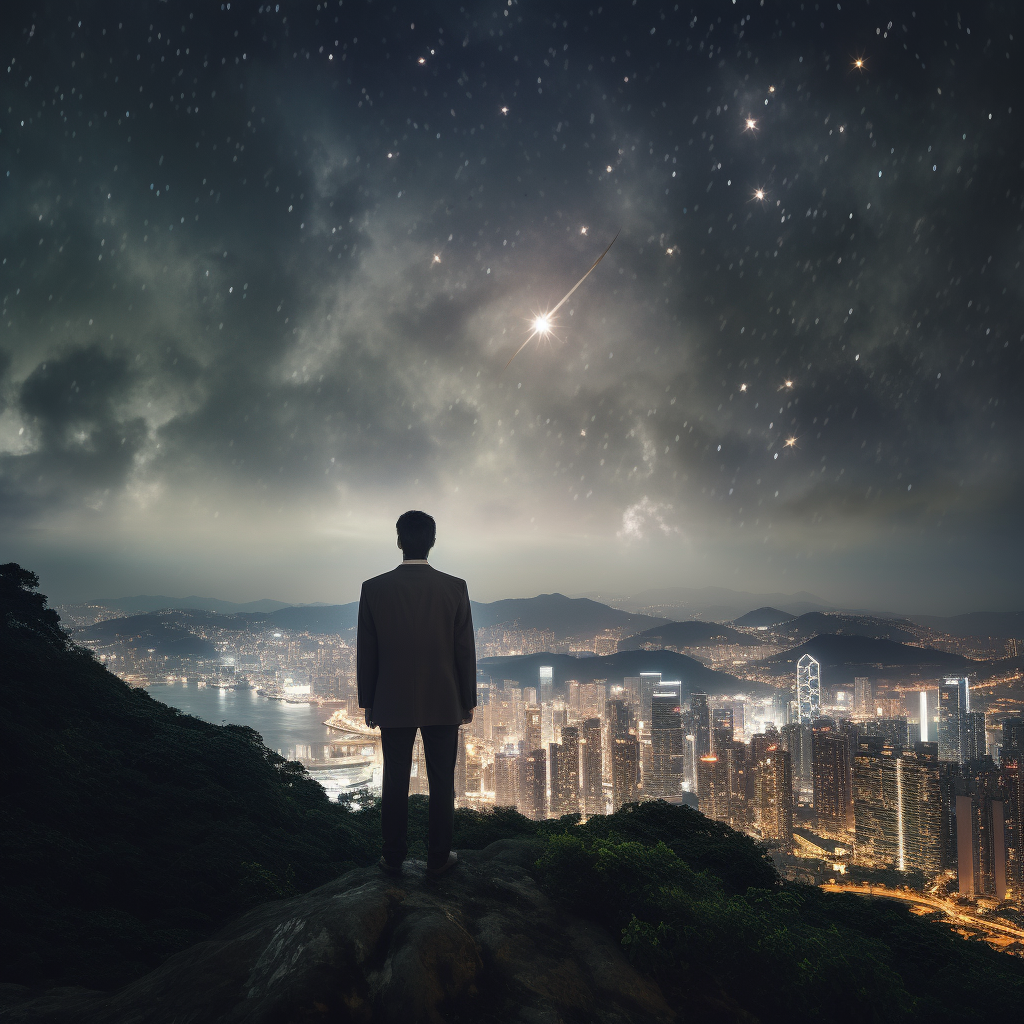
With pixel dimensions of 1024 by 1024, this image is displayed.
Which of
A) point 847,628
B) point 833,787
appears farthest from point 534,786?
point 847,628

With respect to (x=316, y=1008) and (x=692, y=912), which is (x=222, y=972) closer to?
(x=316, y=1008)

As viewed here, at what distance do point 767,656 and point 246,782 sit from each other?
62157 mm

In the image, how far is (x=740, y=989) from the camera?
2.45 meters

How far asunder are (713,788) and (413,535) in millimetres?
24915

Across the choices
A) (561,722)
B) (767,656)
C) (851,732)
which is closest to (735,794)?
(851,732)

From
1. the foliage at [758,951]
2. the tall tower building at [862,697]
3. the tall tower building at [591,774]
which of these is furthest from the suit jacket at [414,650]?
the tall tower building at [862,697]

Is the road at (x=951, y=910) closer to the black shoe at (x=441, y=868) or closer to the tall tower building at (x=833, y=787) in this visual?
the tall tower building at (x=833, y=787)

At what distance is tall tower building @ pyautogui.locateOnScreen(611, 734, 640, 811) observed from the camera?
72.0 ft

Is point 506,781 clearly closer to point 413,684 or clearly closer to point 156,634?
point 413,684

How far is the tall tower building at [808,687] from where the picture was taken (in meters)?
41.2

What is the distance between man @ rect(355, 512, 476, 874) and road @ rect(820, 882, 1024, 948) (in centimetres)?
1540

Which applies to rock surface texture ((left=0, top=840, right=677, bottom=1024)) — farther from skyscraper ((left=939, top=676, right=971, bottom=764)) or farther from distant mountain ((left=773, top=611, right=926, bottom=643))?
distant mountain ((left=773, top=611, right=926, bottom=643))

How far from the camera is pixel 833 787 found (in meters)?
23.5

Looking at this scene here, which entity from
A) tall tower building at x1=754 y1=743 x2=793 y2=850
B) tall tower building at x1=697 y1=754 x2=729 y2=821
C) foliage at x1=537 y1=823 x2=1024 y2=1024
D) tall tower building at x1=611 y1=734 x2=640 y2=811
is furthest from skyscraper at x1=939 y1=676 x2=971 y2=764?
foliage at x1=537 y1=823 x2=1024 y2=1024
